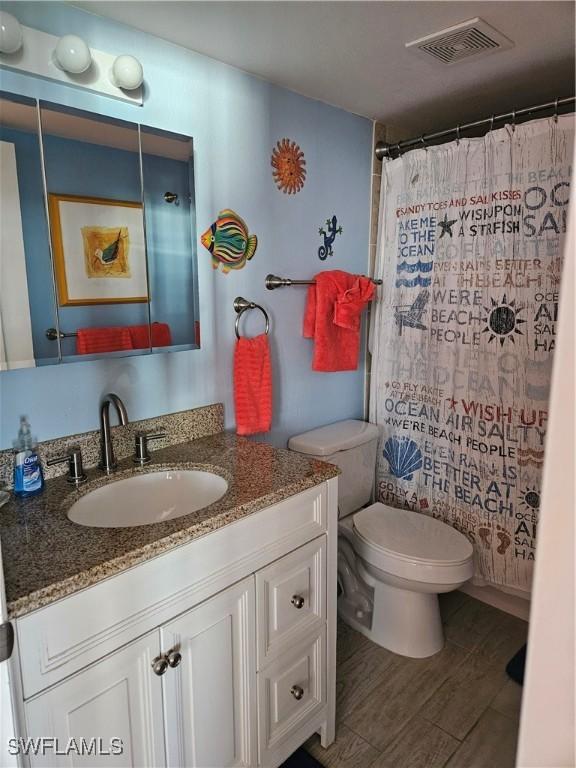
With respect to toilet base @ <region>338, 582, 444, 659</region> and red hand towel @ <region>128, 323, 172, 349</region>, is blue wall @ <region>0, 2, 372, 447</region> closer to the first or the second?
red hand towel @ <region>128, 323, 172, 349</region>

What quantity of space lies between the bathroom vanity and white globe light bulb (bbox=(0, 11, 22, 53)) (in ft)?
3.45

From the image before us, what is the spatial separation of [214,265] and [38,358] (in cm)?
66

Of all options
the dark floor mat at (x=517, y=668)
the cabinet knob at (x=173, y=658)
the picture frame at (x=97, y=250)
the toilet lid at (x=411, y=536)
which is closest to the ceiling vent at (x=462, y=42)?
the picture frame at (x=97, y=250)

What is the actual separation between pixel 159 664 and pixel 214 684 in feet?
0.65

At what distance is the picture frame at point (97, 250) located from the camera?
52.4 inches

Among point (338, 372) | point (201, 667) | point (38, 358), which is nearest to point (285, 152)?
point (338, 372)

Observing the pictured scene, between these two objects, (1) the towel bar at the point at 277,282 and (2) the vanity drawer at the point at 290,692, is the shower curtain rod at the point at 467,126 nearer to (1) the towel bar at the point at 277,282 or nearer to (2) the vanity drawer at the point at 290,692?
(1) the towel bar at the point at 277,282

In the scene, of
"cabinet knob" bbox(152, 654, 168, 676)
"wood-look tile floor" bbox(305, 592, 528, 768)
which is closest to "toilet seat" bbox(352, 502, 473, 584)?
"wood-look tile floor" bbox(305, 592, 528, 768)

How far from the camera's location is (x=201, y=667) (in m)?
1.14

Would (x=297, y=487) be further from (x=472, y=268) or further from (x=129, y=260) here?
(x=472, y=268)

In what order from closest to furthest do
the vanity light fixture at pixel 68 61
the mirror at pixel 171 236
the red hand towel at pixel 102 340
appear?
the vanity light fixture at pixel 68 61 < the red hand towel at pixel 102 340 < the mirror at pixel 171 236

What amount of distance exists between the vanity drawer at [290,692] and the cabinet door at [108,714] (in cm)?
32

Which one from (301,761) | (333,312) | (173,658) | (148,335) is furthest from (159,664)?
(333,312)

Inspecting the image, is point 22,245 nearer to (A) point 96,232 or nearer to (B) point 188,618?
(A) point 96,232
